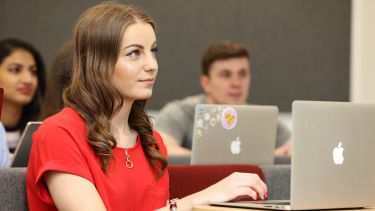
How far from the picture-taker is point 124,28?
7.50 ft

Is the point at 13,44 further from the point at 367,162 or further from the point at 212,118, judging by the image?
the point at 367,162

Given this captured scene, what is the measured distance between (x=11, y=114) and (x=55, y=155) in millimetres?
2383

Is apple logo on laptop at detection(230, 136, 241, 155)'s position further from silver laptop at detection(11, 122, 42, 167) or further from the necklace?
the necklace

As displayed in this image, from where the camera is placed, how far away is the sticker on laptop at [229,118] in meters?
3.13

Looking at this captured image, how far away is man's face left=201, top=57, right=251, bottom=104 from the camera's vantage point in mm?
4785

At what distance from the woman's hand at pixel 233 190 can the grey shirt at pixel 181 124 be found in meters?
2.54

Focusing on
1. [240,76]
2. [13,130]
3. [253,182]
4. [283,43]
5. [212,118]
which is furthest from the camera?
[283,43]

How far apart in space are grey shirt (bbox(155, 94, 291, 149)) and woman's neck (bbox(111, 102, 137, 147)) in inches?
93.2

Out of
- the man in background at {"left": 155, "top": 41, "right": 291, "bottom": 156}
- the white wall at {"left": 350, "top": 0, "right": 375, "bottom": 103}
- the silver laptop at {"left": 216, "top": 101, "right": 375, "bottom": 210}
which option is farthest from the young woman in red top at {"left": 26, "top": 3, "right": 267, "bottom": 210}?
the white wall at {"left": 350, "top": 0, "right": 375, "bottom": 103}

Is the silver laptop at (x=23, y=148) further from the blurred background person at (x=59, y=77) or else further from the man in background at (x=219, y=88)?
the man in background at (x=219, y=88)

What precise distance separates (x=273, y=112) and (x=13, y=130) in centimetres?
170

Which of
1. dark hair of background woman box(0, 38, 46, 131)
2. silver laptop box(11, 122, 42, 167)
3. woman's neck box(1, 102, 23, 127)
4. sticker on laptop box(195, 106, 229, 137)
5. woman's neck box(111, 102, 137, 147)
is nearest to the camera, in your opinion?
woman's neck box(111, 102, 137, 147)

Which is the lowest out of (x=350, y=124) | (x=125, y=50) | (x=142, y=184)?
(x=142, y=184)

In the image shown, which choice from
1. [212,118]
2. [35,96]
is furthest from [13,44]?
[212,118]
